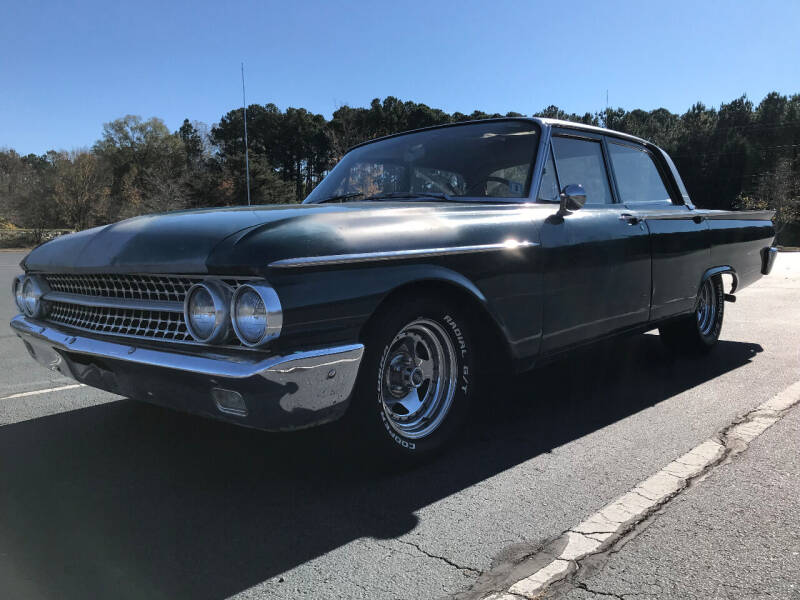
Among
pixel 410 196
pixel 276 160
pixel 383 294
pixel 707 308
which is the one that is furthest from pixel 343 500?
pixel 276 160

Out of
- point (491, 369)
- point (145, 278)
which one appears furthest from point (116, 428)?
point (491, 369)

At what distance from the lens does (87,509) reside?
7.86ft

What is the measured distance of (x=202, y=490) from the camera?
8.45ft

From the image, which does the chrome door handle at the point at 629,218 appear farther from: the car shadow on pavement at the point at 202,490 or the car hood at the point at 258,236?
the car shadow on pavement at the point at 202,490

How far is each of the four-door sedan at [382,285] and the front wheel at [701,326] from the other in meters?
→ 0.71

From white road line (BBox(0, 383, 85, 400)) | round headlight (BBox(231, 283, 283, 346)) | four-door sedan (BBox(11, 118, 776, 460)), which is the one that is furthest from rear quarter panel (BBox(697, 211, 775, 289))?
white road line (BBox(0, 383, 85, 400))

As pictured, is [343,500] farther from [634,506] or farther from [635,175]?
[635,175]

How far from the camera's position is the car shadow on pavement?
1.97 meters

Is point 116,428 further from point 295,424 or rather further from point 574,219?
point 574,219

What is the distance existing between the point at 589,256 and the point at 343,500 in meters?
1.88

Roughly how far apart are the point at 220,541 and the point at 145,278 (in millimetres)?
1055

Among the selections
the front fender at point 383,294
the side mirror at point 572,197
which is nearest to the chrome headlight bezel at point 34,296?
the front fender at point 383,294

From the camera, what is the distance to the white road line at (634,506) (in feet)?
6.29

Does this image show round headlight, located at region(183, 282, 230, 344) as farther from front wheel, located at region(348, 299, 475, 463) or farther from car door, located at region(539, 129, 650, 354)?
car door, located at region(539, 129, 650, 354)
